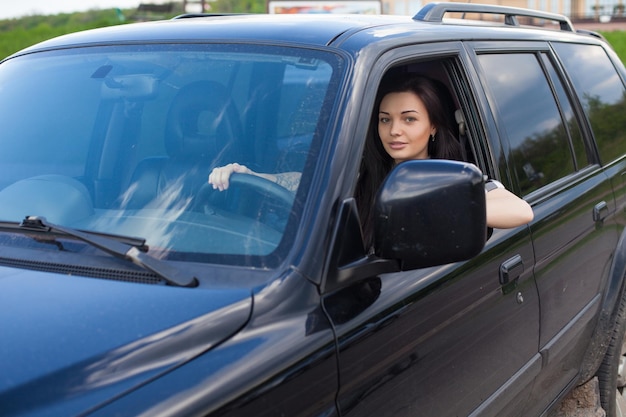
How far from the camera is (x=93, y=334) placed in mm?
1611

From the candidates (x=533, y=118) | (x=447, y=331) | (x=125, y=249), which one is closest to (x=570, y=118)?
(x=533, y=118)

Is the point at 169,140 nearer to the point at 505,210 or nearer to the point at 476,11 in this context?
the point at 505,210

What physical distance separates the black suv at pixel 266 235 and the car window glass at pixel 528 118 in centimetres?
1

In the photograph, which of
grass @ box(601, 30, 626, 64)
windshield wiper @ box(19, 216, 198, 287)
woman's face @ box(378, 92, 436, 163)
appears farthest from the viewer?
grass @ box(601, 30, 626, 64)

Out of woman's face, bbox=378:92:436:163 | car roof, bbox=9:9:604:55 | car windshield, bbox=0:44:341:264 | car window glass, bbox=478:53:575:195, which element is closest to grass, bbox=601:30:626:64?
car window glass, bbox=478:53:575:195

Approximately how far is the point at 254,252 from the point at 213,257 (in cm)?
10

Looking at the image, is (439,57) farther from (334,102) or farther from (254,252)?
(254,252)

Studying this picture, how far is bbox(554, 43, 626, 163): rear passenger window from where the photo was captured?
3713mm

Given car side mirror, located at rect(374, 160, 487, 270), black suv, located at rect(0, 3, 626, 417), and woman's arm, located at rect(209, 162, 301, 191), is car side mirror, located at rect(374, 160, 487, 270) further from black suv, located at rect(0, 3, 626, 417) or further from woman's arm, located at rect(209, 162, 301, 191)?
woman's arm, located at rect(209, 162, 301, 191)

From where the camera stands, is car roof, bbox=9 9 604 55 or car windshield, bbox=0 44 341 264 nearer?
car windshield, bbox=0 44 341 264

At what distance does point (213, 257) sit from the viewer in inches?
76.0

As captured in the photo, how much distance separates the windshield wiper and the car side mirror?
18.4 inches

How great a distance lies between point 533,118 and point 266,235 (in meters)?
1.60

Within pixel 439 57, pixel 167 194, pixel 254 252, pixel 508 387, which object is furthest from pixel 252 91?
pixel 508 387
